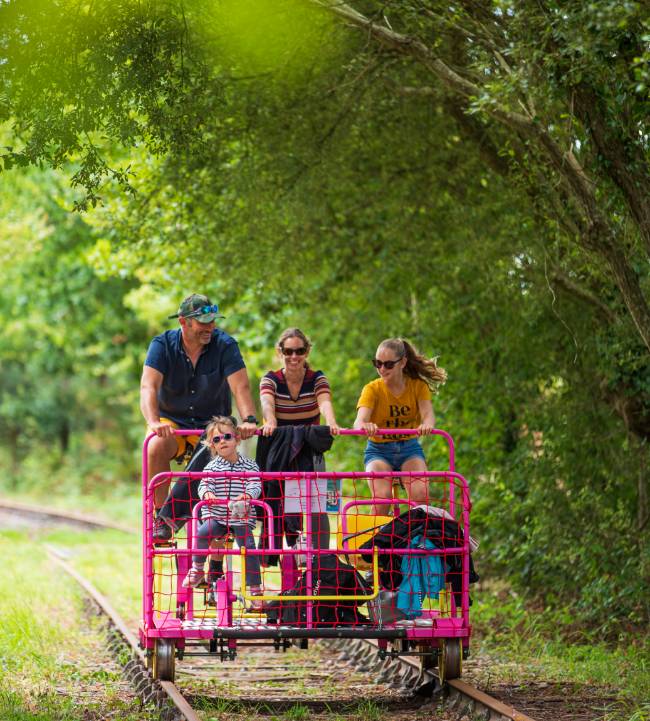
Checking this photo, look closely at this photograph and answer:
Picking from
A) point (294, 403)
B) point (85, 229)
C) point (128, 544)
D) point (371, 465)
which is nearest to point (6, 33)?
point (294, 403)

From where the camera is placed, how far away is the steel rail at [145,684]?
751 cm

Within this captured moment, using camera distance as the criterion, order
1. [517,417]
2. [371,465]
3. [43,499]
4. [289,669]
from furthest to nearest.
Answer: [43,499] → [517,417] → [289,669] → [371,465]

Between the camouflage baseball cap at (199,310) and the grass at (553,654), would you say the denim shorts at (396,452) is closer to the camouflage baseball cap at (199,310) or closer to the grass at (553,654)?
the camouflage baseball cap at (199,310)

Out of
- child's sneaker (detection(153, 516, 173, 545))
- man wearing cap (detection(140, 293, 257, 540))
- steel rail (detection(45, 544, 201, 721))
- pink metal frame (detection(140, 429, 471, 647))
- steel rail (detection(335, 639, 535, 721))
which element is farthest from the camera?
man wearing cap (detection(140, 293, 257, 540))

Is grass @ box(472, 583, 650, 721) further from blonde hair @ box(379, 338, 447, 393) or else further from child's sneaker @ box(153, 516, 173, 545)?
child's sneaker @ box(153, 516, 173, 545)

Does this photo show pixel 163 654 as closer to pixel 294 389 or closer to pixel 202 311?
pixel 294 389

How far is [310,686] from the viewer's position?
356 inches

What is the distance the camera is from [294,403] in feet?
28.7

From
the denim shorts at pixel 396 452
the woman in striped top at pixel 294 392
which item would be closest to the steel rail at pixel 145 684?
the woman in striped top at pixel 294 392

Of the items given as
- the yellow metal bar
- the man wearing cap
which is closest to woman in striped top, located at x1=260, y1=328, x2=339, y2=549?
the man wearing cap

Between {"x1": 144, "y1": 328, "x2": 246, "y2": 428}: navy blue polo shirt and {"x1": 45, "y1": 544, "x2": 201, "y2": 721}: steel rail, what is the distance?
191 centimetres

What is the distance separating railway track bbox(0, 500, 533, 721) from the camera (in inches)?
305

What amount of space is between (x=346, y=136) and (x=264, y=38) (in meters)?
1.91

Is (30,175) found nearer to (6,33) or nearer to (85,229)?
(85,229)
